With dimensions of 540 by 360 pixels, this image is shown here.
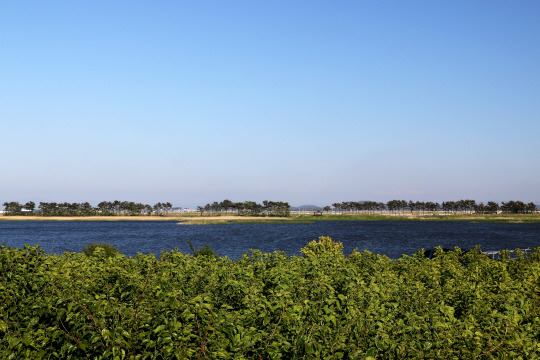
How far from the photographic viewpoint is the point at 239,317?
4.91 metres

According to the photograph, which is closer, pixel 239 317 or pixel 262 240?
pixel 239 317

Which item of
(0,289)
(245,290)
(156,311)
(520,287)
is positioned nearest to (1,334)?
(0,289)

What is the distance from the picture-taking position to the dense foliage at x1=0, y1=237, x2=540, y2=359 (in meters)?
4.57

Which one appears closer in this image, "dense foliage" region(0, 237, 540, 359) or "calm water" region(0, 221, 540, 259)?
"dense foliage" region(0, 237, 540, 359)

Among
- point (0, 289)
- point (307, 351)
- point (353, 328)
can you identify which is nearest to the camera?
point (307, 351)

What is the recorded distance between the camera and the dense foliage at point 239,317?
4566 millimetres

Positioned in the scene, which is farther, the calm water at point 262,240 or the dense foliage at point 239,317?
the calm water at point 262,240

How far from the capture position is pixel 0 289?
615cm

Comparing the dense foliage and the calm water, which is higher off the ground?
the dense foliage

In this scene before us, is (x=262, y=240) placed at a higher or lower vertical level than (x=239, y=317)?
lower

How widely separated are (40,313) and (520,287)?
7649 mm

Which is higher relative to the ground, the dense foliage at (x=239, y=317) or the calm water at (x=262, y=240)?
the dense foliage at (x=239, y=317)

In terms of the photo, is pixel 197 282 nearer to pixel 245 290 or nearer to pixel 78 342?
pixel 245 290

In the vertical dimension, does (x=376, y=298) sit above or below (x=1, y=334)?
above
